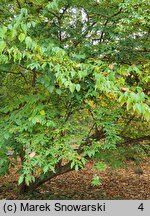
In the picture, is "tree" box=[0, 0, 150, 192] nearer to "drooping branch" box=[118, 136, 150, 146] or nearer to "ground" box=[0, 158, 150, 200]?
"drooping branch" box=[118, 136, 150, 146]

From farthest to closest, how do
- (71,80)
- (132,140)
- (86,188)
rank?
(86,188) < (132,140) < (71,80)

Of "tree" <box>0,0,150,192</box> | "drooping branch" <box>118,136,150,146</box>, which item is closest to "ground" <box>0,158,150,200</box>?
"drooping branch" <box>118,136,150,146</box>

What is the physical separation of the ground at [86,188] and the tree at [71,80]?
52.8 inches

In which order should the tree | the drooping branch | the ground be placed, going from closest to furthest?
the tree → the drooping branch → the ground

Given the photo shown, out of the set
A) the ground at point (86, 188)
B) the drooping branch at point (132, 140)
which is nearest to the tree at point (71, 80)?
the drooping branch at point (132, 140)

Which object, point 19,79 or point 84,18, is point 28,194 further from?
point 84,18

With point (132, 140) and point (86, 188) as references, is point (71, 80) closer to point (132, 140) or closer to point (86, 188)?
point (132, 140)

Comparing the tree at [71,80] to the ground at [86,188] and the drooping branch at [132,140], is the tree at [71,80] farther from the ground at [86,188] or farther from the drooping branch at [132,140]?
the ground at [86,188]

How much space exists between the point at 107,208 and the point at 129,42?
1.82 metres

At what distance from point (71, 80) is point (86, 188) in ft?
12.4

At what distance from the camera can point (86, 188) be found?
5.83 meters

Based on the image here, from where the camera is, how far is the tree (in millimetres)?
2400

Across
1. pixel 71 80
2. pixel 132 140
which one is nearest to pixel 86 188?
pixel 132 140

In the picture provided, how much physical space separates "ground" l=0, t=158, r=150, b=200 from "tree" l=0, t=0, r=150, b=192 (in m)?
1.34
